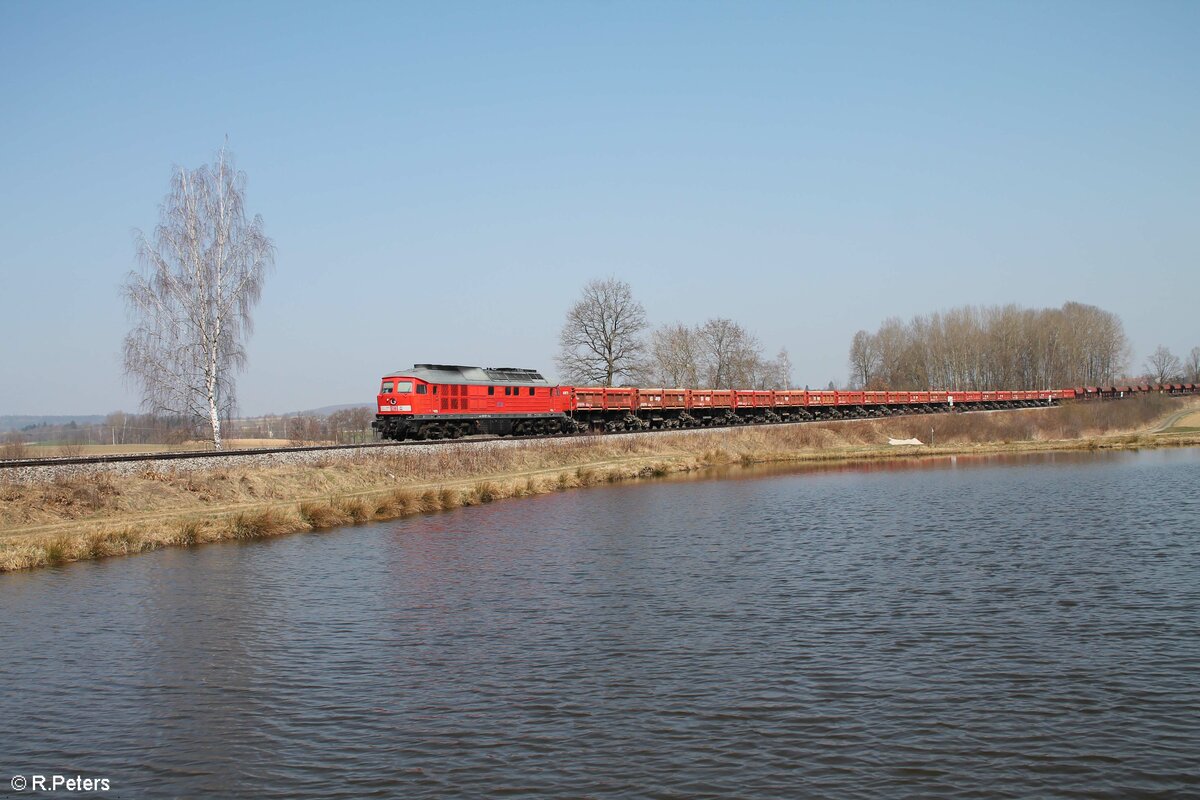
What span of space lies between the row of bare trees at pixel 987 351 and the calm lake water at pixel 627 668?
105 meters

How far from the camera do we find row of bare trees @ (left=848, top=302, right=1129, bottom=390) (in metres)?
124

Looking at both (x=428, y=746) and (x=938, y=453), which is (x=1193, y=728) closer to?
(x=428, y=746)

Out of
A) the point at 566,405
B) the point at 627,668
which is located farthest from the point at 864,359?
the point at 627,668

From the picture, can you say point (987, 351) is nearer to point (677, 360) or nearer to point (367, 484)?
point (677, 360)

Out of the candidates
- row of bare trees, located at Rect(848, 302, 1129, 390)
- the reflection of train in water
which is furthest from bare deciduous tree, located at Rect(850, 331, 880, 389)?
the reflection of train in water

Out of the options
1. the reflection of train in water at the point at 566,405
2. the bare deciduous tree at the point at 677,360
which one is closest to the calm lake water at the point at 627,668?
the reflection of train in water at the point at 566,405

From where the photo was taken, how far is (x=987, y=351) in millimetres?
124812

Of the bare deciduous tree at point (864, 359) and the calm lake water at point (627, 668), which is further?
the bare deciduous tree at point (864, 359)

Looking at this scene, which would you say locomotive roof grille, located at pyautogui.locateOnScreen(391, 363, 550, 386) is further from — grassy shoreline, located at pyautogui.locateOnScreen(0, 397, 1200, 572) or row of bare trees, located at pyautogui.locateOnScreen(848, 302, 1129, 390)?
row of bare trees, located at pyautogui.locateOnScreen(848, 302, 1129, 390)

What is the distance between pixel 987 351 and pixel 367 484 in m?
109

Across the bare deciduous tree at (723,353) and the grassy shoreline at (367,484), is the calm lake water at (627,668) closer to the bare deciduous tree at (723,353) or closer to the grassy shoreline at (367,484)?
the grassy shoreline at (367,484)

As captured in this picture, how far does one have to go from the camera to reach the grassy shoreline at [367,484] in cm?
2383

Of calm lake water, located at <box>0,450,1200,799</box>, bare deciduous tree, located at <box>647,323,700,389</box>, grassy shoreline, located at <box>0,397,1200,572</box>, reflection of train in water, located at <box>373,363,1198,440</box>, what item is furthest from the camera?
bare deciduous tree, located at <box>647,323,700,389</box>

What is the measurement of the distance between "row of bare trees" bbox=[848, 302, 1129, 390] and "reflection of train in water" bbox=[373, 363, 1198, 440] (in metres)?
35.9
